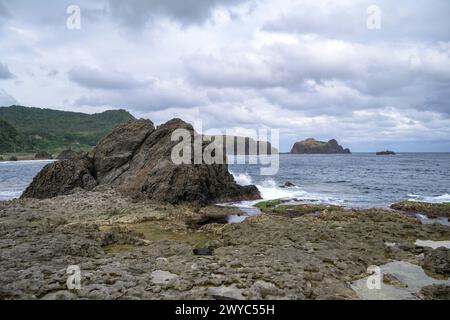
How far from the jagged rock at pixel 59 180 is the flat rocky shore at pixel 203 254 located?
11.4 metres

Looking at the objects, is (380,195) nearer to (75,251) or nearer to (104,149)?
(104,149)

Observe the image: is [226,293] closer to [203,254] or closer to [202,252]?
[203,254]

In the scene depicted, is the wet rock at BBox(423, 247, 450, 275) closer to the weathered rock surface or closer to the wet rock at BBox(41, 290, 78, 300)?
the wet rock at BBox(41, 290, 78, 300)

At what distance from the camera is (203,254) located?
840 inches

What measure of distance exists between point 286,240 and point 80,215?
1981 cm

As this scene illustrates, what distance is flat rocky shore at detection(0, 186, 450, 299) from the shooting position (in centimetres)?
1534

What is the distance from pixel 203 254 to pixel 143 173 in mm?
26332

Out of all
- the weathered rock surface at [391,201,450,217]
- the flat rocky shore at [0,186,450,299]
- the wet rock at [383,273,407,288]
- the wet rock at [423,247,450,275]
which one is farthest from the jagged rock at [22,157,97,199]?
the wet rock at [423,247,450,275]

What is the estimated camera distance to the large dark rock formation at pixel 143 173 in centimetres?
4191

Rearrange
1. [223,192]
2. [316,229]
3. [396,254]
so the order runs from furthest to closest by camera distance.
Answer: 1. [223,192]
2. [316,229]
3. [396,254]

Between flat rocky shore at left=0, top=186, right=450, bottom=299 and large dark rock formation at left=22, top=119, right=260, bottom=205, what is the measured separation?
725cm

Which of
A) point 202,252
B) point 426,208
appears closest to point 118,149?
point 202,252

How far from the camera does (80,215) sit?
1323 inches
